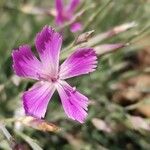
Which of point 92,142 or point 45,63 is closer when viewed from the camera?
point 45,63

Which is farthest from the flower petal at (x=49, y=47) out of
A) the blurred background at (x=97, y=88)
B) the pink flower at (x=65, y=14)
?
the pink flower at (x=65, y=14)

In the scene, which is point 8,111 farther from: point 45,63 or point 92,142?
point 45,63

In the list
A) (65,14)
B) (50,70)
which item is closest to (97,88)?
(65,14)

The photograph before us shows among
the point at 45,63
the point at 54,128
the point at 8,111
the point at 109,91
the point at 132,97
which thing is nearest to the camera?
the point at 54,128

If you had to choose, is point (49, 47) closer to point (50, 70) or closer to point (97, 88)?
point (50, 70)

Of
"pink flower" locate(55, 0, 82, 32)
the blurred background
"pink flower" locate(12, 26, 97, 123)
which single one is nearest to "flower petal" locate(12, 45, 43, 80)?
"pink flower" locate(12, 26, 97, 123)

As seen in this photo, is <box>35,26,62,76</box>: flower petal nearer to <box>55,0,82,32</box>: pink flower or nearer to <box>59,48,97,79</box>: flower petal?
<box>59,48,97,79</box>: flower petal

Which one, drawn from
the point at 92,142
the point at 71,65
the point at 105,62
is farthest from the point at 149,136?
the point at 71,65

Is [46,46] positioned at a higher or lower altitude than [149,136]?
higher
